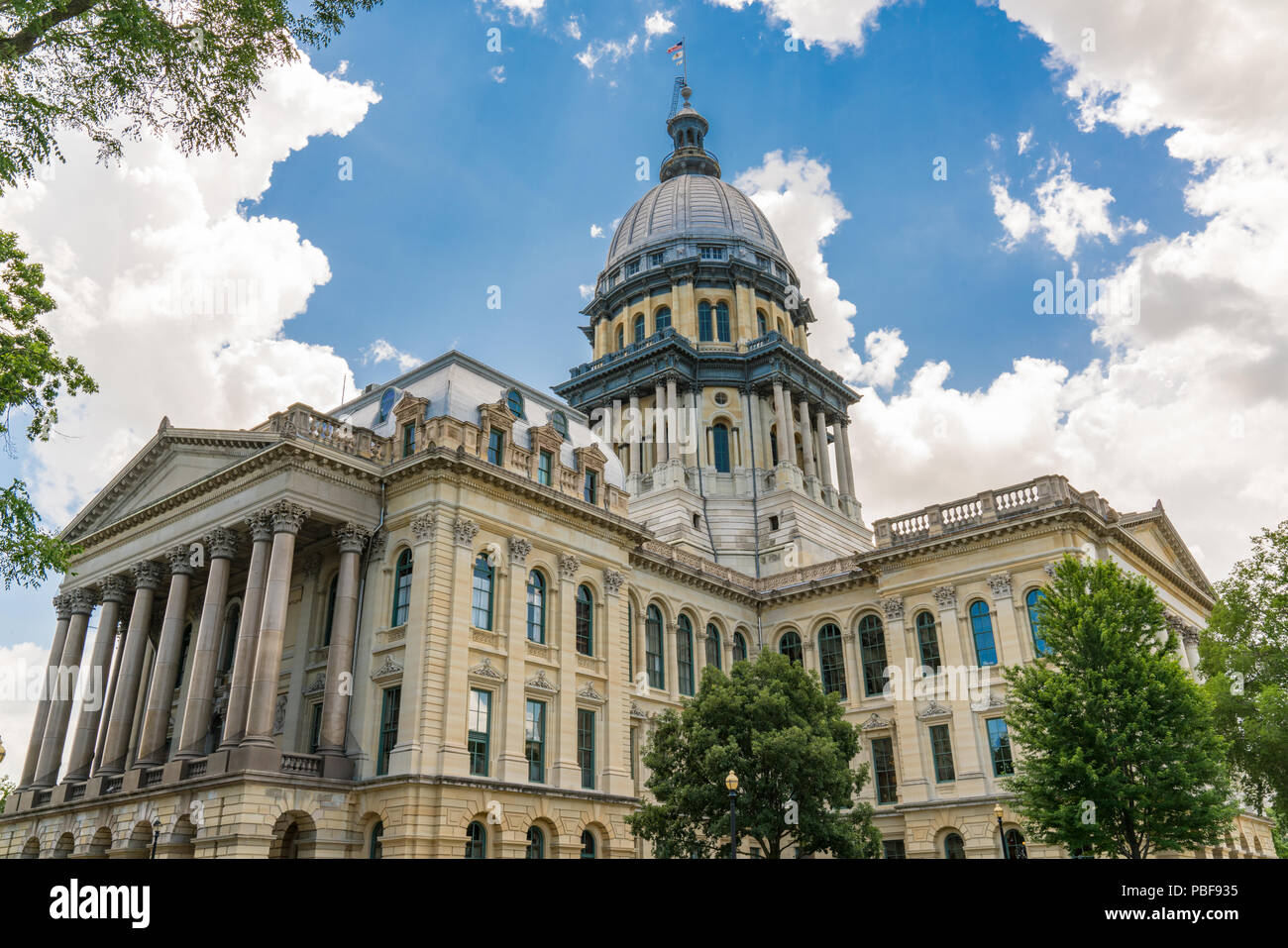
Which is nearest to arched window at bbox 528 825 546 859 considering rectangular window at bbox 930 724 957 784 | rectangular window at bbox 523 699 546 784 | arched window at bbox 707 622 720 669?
rectangular window at bbox 523 699 546 784

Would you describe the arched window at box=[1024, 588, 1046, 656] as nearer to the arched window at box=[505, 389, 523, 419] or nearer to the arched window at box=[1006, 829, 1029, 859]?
the arched window at box=[1006, 829, 1029, 859]

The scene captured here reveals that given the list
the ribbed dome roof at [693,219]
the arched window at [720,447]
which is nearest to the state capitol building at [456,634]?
the arched window at [720,447]

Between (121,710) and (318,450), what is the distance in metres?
12.4

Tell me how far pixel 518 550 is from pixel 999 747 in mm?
20214

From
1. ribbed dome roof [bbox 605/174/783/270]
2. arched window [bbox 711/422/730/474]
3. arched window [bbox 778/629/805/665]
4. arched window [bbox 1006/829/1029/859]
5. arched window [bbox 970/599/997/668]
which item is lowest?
arched window [bbox 1006/829/1029/859]

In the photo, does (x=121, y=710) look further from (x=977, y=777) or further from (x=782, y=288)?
(x=782, y=288)

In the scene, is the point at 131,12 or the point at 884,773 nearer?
the point at 131,12

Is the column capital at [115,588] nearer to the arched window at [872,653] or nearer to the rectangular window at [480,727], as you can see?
the rectangular window at [480,727]

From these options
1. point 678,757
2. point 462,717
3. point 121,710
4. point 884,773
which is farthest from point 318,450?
point 884,773

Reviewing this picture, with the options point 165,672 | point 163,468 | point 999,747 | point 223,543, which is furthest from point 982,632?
point 163,468

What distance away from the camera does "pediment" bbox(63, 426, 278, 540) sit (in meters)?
34.0

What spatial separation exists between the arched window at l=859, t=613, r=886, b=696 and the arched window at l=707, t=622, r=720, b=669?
6.70 meters

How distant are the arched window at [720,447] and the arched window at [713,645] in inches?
690

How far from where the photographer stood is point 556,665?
34.9 m
